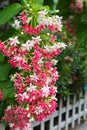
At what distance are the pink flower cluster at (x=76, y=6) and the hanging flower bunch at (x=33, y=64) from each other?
1100mm

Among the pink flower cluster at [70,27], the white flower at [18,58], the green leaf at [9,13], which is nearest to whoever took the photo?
the white flower at [18,58]

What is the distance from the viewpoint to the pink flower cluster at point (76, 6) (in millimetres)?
2897

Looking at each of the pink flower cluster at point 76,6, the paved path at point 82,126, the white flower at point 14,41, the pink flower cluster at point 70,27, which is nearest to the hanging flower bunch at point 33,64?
the white flower at point 14,41

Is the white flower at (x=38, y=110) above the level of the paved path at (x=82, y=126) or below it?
above

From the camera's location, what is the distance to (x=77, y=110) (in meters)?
6.57

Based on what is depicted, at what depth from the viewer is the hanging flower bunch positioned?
1.70 m

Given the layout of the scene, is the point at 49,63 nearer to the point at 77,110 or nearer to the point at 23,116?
the point at 23,116

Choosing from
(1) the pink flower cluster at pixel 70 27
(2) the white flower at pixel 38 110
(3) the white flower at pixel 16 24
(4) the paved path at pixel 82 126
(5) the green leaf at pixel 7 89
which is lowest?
(4) the paved path at pixel 82 126

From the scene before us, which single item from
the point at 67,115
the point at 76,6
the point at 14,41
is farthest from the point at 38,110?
the point at 67,115

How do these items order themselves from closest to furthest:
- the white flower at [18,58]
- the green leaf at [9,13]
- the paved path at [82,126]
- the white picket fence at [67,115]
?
Answer: the white flower at [18,58] < the green leaf at [9,13] < the white picket fence at [67,115] < the paved path at [82,126]

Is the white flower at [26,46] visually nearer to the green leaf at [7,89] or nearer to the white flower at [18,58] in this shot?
the white flower at [18,58]

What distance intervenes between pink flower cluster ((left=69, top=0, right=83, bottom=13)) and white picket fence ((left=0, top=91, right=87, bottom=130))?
2528mm

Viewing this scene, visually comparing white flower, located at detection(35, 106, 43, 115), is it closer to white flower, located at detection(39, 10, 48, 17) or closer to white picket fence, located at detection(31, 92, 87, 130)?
white flower, located at detection(39, 10, 48, 17)

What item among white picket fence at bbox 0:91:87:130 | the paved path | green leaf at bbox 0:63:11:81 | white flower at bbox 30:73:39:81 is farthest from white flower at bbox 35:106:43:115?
the paved path
